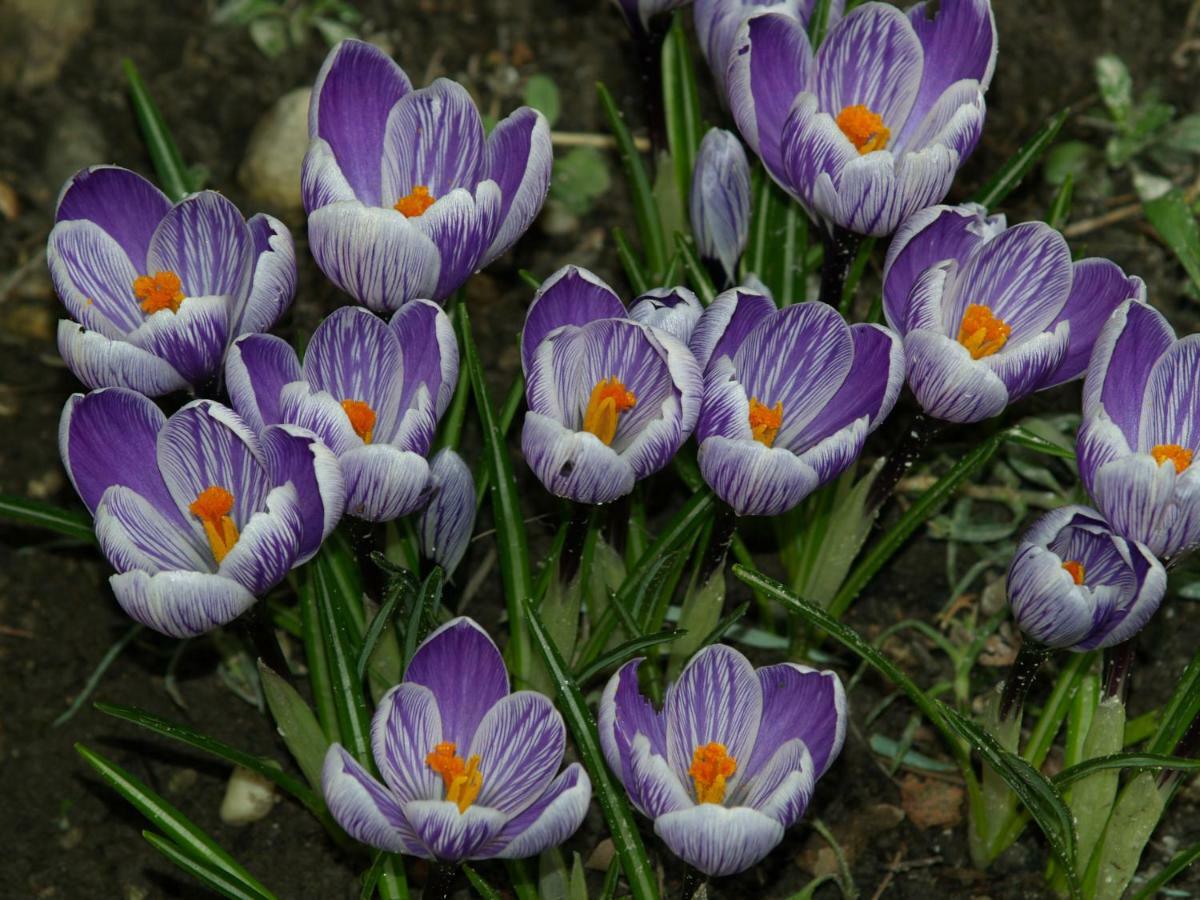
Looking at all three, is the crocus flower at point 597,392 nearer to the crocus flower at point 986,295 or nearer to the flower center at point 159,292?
the crocus flower at point 986,295

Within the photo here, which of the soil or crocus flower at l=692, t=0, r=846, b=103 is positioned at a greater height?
crocus flower at l=692, t=0, r=846, b=103

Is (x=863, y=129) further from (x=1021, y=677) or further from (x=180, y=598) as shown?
(x=180, y=598)

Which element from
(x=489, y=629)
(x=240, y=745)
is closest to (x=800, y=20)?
(x=489, y=629)

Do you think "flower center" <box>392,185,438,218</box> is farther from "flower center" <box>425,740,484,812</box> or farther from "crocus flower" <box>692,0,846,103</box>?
"flower center" <box>425,740,484,812</box>

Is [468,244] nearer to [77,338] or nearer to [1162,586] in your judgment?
[77,338]

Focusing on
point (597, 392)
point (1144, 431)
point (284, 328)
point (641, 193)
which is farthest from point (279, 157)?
point (1144, 431)

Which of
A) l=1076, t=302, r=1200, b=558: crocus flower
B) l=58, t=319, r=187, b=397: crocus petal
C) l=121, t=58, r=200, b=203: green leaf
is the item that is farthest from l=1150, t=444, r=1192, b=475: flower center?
l=121, t=58, r=200, b=203: green leaf
